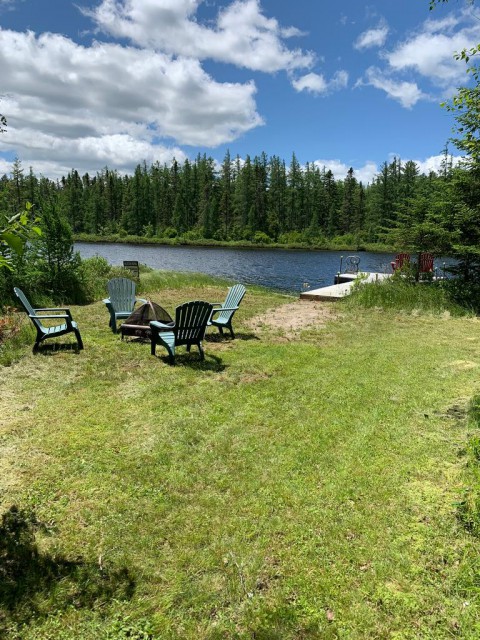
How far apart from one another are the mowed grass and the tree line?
222 ft

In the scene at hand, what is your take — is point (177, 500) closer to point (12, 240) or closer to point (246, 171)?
point (12, 240)

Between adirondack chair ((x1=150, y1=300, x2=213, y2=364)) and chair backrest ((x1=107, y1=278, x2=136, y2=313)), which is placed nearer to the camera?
adirondack chair ((x1=150, y1=300, x2=213, y2=364))

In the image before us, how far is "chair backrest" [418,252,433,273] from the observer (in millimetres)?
14750

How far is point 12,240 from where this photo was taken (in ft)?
5.73

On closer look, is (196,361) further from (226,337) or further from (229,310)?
(229,310)

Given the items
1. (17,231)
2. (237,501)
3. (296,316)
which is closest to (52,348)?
(237,501)

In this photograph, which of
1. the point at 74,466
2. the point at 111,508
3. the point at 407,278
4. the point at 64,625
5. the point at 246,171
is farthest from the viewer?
the point at 246,171

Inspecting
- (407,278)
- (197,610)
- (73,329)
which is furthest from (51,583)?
(407,278)

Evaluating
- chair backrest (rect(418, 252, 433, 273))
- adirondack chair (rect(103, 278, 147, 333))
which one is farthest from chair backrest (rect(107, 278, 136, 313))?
chair backrest (rect(418, 252, 433, 273))

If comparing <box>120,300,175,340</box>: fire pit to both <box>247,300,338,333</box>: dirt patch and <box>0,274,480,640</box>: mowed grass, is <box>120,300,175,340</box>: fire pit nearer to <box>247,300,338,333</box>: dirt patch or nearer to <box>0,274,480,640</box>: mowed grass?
<box>0,274,480,640</box>: mowed grass

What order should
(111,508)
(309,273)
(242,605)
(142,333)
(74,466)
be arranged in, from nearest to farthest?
1. (242,605)
2. (111,508)
3. (74,466)
4. (142,333)
5. (309,273)

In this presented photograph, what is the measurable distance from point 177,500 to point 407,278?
13.1m

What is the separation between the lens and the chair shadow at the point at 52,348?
22.0 feet

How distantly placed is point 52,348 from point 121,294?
2.27 meters
